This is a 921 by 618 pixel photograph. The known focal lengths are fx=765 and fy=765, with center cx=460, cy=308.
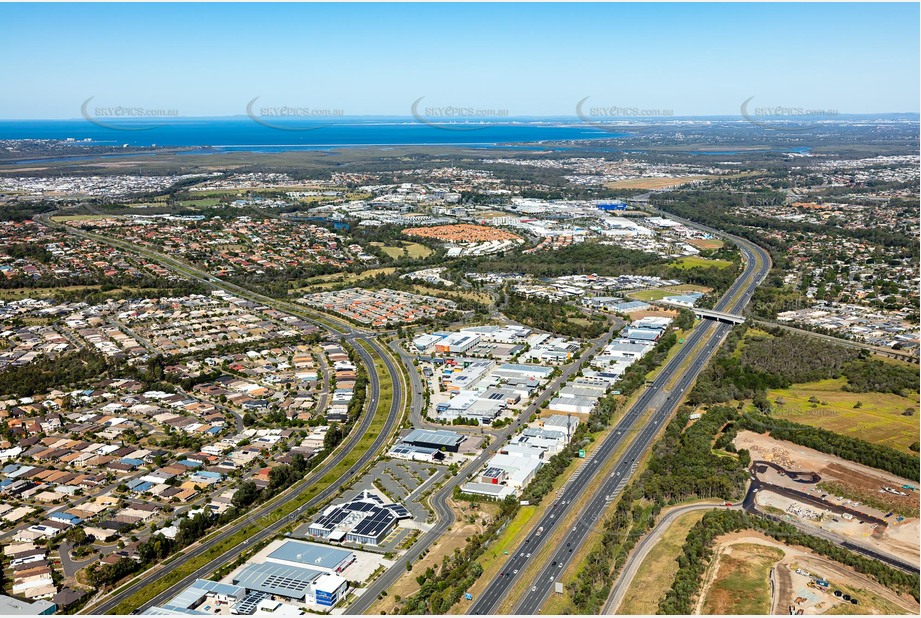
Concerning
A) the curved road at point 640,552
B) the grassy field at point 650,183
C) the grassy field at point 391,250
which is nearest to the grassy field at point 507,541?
the curved road at point 640,552

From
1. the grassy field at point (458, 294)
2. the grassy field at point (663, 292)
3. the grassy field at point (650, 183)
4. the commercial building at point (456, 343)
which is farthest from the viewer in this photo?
the grassy field at point (650, 183)

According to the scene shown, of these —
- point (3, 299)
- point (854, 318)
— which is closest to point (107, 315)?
point (3, 299)

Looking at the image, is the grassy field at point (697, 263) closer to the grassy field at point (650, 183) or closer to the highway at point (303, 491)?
the highway at point (303, 491)

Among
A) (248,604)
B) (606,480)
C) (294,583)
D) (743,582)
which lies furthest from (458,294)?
(248,604)

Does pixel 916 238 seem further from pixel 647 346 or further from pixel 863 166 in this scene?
pixel 863 166

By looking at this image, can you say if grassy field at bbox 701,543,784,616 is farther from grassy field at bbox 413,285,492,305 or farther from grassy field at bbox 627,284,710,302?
grassy field at bbox 627,284,710,302
